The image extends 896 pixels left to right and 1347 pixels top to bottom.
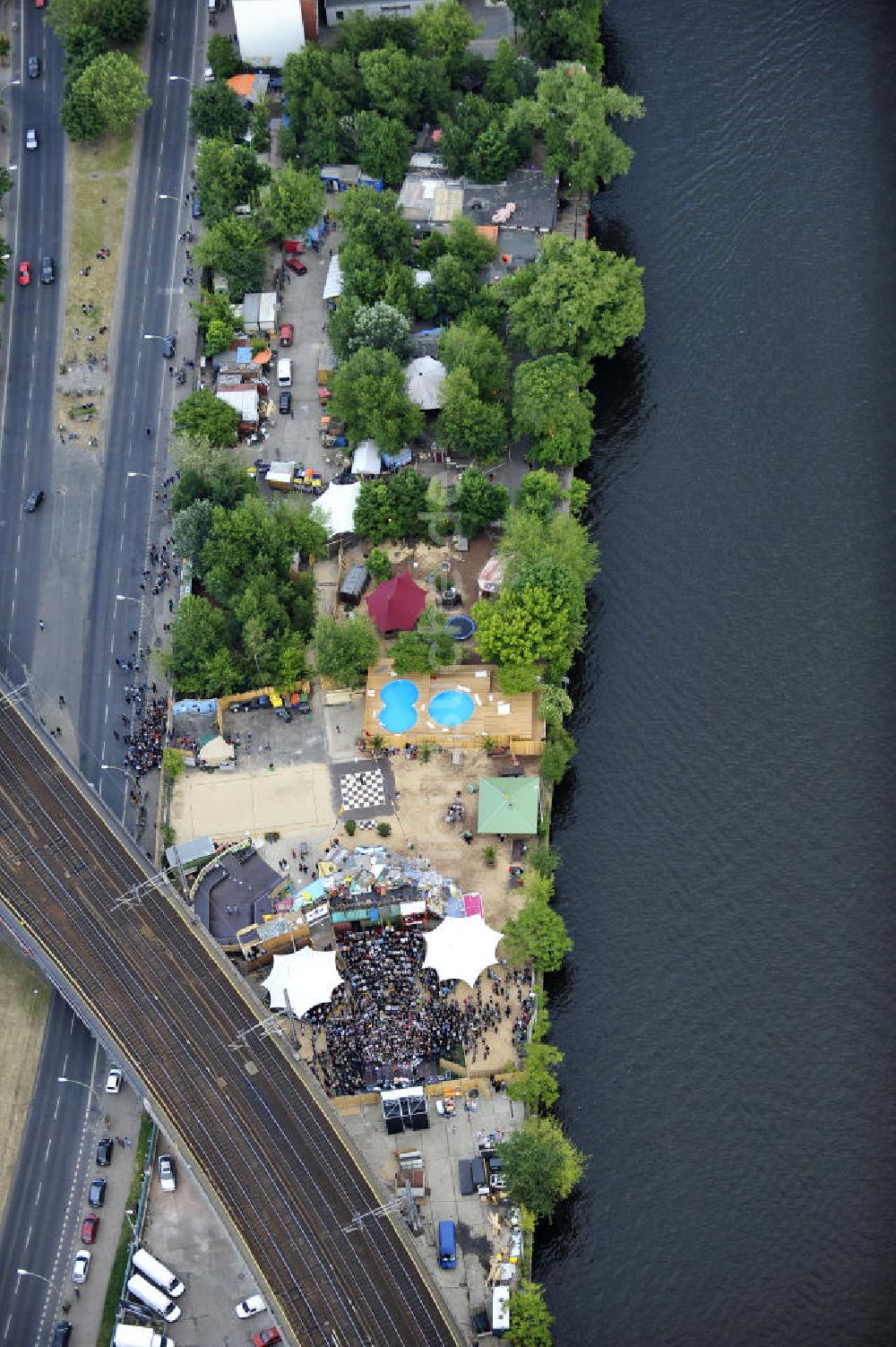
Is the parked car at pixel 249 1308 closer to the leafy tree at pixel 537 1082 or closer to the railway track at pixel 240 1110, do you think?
the railway track at pixel 240 1110

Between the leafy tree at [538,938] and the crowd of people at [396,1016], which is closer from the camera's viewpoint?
the crowd of people at [396,1016]

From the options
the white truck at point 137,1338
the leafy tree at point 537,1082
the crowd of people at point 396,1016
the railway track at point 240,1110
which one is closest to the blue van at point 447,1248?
the railway track at point 240,1110

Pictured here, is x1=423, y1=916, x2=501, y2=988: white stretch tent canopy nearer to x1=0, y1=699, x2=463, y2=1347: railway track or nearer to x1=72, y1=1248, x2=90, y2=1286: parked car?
x1=0, y1=699, x2=463, y2=1347: railway track

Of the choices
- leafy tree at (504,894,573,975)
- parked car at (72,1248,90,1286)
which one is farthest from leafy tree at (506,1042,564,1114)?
parked car at (72,1248,90,1286)

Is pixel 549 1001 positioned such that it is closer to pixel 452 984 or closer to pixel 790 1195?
pixel 452 984

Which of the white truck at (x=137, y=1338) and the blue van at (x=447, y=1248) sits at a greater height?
the blue van at (x=447, y=1248)

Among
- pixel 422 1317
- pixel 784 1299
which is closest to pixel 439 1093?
pixel 422 1317
